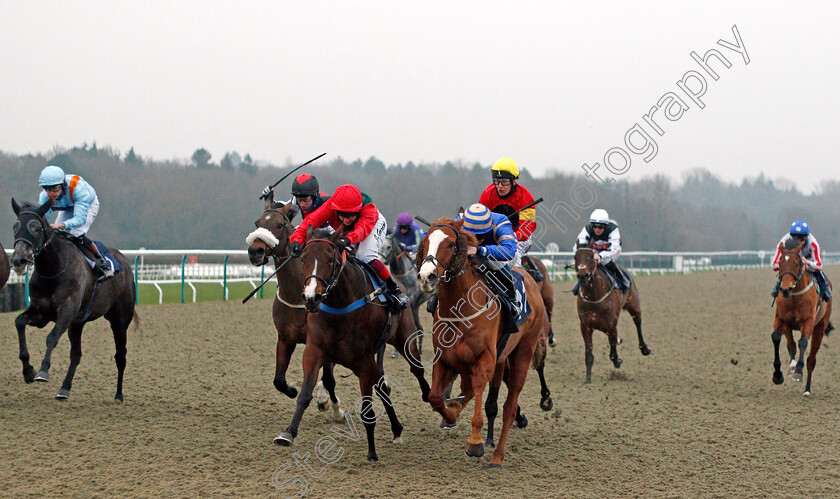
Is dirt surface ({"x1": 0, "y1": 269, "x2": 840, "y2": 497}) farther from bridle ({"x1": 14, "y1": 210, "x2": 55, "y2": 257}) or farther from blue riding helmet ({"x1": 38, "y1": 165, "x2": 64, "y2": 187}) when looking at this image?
blue riding helmet ({"x1": 38, "y1": 165, "x2": 64, "y2": 187})

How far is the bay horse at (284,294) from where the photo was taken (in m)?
6.50

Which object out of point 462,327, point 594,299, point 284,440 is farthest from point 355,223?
point 594,299

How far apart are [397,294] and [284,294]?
3.57ft

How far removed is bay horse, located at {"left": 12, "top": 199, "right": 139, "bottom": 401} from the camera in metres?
6.77

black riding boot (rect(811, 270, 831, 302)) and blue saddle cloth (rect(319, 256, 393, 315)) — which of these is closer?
blue saddle cloth (rect(319, 256, 393, 315))

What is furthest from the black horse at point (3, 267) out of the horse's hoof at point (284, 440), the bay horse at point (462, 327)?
the bay horse at point (462, 327)

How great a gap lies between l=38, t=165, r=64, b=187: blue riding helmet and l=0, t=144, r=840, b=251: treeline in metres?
4.44

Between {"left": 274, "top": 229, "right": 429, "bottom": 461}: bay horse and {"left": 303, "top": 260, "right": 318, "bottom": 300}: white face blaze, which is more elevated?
{"left": 303, "top": 260, "right": 318, "bottom": 300}: white face blaze

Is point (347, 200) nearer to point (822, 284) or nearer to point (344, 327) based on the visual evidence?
point (344, 327)

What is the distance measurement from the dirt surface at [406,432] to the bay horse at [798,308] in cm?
44

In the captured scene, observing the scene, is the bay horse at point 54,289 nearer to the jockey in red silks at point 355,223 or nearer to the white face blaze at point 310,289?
the jockey in red silks at point 355,223

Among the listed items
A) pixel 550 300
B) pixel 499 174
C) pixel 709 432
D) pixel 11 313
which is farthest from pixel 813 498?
pixel 11 313

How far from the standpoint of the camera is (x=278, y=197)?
107 ft

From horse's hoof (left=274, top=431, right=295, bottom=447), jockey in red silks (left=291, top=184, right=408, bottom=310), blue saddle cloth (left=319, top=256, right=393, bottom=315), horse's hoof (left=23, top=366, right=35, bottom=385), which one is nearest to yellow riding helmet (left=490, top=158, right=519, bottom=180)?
jockey in red silks (left=291, top=184, right=408, bottom=310)
